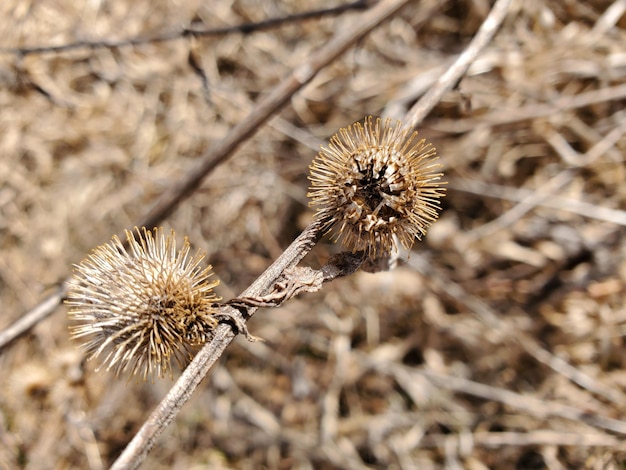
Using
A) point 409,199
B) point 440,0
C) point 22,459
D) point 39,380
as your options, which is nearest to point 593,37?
point 440,0

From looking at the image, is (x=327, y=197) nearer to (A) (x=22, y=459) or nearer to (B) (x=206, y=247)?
(B) (x=206, y=247)

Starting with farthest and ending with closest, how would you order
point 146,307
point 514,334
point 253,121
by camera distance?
point 514,334 → point 253,121 → point 146,307

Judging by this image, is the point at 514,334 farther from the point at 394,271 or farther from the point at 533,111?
the point at 533,111

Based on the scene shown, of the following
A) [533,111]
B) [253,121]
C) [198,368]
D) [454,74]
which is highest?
[533,111]

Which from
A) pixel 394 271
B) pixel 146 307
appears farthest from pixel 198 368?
pixel 394 271

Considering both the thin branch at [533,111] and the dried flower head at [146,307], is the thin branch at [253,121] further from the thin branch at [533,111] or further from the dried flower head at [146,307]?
Answer: the thin branch at [533,111]

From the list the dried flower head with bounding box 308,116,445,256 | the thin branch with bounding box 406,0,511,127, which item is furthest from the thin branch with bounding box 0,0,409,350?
the dried flower head with bounding box 308,116,445,256


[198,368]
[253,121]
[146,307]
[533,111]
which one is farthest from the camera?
[533,111]
